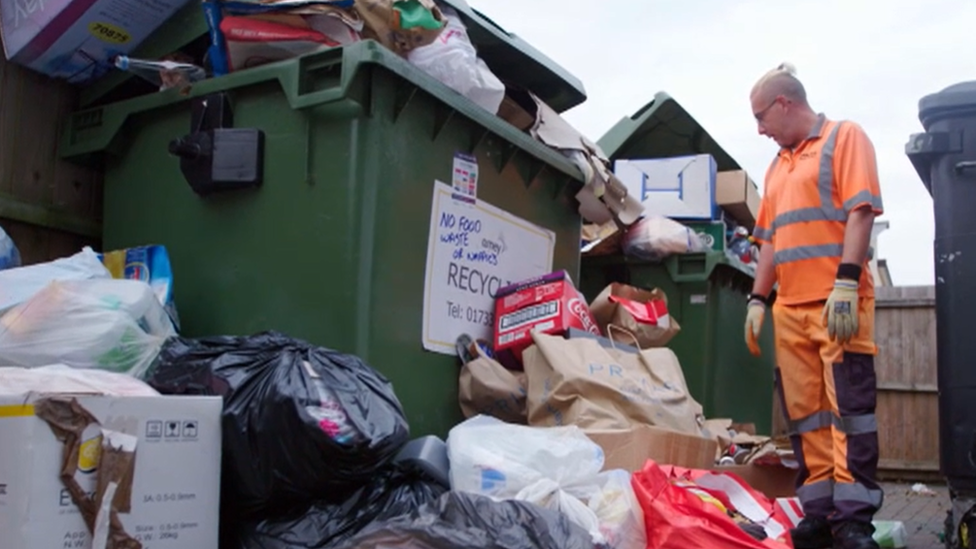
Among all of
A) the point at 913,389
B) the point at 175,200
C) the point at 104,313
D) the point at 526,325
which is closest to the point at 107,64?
the point at 175,200

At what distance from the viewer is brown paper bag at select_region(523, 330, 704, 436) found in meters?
3.16

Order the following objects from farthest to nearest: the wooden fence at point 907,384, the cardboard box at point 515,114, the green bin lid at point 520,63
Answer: the wooden fence at point 907,384 < the cardboard box at point 515,114 < the green bin lid at point 520,63

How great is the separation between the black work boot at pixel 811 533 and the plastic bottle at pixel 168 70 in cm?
268

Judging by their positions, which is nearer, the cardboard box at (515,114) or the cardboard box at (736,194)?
the cardboard box at (515,114)

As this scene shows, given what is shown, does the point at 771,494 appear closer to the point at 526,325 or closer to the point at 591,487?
the point at 526,325

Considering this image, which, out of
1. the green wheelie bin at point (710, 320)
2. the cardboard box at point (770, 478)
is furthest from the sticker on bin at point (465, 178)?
the green wheelie bin at point (710, 320)

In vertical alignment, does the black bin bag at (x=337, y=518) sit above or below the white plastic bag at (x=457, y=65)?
below

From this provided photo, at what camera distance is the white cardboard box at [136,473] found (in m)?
1.99

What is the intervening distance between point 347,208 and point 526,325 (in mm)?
907

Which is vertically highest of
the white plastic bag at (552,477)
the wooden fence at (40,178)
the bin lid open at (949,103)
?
the bin lid open at (949,103)

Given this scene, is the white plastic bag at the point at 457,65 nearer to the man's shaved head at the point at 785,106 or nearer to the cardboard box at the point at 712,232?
the man's shaved head at the point at 785,106

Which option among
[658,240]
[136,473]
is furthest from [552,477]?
[658,240]

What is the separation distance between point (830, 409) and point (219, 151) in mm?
2333

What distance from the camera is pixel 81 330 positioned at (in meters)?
2.61
